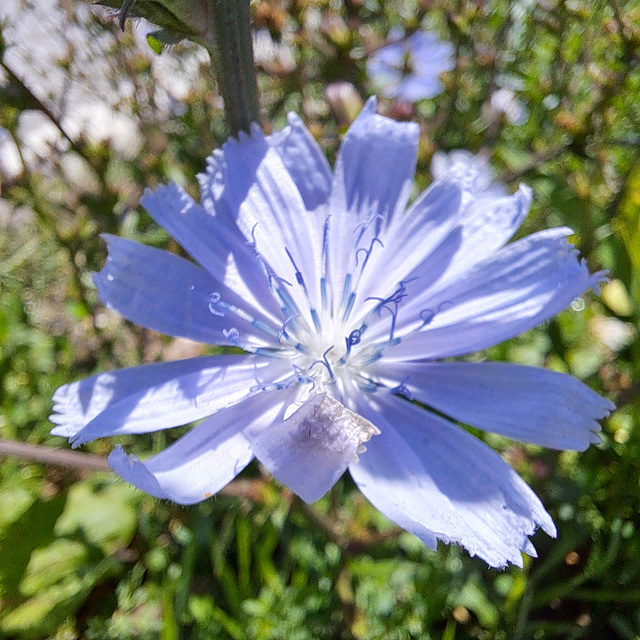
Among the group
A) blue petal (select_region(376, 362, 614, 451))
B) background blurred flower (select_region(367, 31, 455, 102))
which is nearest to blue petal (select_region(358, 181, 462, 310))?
blue petal (select_region(376, 362, 614, 451))

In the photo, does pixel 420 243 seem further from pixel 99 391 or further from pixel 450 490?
pixel 99 391

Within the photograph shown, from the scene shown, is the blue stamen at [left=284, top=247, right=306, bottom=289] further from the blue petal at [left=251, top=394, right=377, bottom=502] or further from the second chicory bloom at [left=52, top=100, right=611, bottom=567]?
the blue petal at [left=251, top=394, right=377, bottom=502]

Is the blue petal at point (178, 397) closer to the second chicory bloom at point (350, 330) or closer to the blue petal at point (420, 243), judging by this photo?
the second chicory bloom at point (350, 330)

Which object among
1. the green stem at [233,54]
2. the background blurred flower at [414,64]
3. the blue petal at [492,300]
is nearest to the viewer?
the green stem at [233,54]

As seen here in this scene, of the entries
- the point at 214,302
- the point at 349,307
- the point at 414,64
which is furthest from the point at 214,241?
the point at 414,64

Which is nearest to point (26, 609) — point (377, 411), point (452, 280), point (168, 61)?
point (377, 411)

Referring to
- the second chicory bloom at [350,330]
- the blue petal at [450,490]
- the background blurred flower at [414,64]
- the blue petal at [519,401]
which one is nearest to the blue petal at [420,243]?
the second chicory bloom at [350,330]
